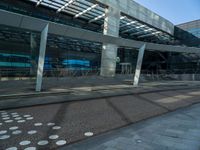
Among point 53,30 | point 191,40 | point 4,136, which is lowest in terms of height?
point 4,136

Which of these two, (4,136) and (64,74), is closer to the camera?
(4,136)

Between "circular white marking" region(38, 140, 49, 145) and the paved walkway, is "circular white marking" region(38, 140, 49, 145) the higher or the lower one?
the lower one

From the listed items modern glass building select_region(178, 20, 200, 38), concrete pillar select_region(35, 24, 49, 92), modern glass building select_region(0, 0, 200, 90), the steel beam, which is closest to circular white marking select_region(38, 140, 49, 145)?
concrete pillar select_region(35, 24, 49, 92)

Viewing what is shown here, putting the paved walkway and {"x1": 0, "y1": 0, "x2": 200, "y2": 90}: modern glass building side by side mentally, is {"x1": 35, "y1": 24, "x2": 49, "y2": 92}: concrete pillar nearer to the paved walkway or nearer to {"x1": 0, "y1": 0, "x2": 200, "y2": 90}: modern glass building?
{"x1": 0, "y1": 0, "x2": 200, "y2": 90}: modern glass building

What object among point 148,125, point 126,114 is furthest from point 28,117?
point 148,125

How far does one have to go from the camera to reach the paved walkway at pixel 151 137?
3963 millimetres

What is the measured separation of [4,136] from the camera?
4.55 meters

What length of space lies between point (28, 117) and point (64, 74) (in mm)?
18055

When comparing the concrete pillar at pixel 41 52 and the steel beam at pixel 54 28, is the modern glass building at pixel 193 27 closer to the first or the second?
the steel beam at pixel 54 28

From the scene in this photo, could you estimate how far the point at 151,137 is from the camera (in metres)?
4.50

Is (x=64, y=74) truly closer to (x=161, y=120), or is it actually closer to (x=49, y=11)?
(x=49, y=11)

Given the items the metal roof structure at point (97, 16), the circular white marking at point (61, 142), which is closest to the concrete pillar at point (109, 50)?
the metal roof structure at point (97, 16)

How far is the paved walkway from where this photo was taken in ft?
13.0

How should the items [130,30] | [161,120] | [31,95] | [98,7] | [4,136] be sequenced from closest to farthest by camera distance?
1. [4,136]
2. [161,120]
3. [31,95]
4. [98,7]
5. [130,30]
